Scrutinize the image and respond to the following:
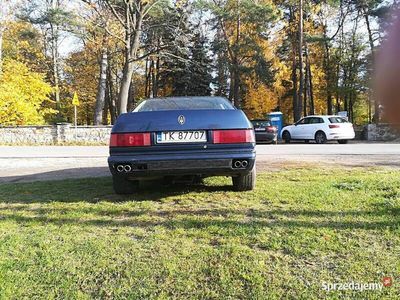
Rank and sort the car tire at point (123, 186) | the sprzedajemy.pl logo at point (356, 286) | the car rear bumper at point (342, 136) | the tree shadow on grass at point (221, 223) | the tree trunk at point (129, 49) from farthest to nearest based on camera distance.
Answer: the tree trunk at point (129, 49)
the car rear bumper at point (342, 136)
the car tire at point (123, 186)
the tree shadow on grass at point (221, 223)
the sprzedajemy.pl logo at point (356, 286)

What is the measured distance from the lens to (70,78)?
121 ft

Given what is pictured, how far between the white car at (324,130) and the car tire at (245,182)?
14915mm

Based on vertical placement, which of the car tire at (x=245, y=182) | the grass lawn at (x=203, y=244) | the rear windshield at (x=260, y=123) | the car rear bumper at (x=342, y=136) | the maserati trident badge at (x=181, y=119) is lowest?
the grass lawn at (x=203, y=244)

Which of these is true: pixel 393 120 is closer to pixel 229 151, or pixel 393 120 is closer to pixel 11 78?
pixel 229 151

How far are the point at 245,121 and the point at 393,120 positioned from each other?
303 centimetres

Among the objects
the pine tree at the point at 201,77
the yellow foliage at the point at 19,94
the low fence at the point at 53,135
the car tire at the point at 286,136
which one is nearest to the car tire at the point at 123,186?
the low fence at the point at 53,135

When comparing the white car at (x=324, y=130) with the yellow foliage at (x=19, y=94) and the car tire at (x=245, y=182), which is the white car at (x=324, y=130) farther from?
the yellow foliage at (x=19, y=94)

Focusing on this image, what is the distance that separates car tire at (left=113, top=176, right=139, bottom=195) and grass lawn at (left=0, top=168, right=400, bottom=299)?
0.43 feet

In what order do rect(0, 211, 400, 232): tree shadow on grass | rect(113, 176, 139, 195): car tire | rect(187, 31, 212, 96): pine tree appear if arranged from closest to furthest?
rect(0, 211, 400, 232): tree shadow on grass
rect(113, 176, 139, 195): car tire
rect(187, 31, 212, 96): pine tree

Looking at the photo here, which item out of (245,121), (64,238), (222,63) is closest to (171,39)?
(222,63)

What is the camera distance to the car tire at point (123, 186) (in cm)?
455

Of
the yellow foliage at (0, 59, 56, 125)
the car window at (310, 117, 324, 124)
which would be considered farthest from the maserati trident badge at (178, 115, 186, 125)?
the yellow foliage at (0, 59, 56, 125)

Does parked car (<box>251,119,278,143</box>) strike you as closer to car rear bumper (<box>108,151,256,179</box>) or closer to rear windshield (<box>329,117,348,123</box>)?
rear windshield (<box>329,117,348,123</box>)

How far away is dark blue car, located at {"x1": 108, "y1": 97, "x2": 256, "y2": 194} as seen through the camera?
4.02m
